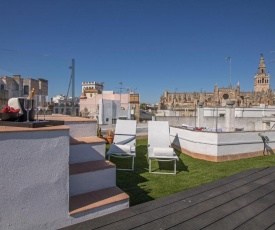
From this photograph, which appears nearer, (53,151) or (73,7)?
(53,151)

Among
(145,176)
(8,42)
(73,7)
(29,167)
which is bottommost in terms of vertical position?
(145,176)

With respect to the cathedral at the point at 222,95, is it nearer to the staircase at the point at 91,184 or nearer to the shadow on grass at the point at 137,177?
the shadow on grass at the point at 137,177

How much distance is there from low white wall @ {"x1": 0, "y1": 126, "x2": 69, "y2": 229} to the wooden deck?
1.42ft

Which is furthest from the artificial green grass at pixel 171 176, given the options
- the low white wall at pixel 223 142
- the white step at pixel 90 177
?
the white step at pixel 90 177

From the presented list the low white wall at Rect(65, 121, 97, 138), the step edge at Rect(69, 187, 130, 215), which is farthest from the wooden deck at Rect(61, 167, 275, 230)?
the low white wall at Rect(65, 121, 97, 138)

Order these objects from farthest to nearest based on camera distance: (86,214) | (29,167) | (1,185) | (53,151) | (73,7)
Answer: (73,7) → (86,214) → (53,151) → (29,167) → (1,185)

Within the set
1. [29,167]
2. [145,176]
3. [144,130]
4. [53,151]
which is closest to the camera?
[29,167]

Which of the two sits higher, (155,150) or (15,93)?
(15,93)

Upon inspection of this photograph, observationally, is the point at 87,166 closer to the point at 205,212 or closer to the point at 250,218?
the point at 205,212

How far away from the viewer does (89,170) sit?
8.41 ft

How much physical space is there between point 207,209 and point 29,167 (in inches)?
65.3

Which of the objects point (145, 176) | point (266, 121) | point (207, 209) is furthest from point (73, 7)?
point (266, 121)

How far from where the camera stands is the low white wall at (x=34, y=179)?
65.5 inches

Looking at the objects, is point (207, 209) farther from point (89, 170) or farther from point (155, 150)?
point (155, 150)
